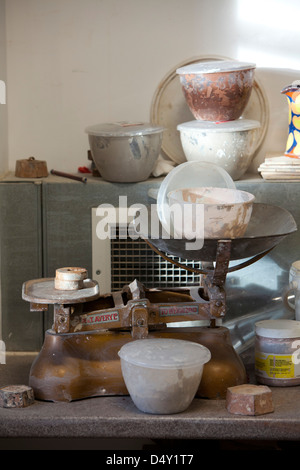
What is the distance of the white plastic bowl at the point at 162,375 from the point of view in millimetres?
2125

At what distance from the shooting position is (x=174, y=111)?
10.8 ft

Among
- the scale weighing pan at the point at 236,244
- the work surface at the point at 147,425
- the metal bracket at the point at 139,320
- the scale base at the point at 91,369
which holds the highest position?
the scale weighing pan at the point at 236,244

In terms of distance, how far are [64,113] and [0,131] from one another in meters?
0.35

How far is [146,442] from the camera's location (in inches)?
121

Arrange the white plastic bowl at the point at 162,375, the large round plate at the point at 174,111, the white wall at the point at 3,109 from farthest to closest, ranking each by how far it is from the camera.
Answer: the large round plate at the point at 174,111 < the white wall at the point at 3,109 < the white plastic bowl at the point at 162,375

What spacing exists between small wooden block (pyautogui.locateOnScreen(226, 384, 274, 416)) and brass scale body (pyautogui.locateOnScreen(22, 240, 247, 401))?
0.12m

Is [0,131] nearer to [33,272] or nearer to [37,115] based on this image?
[37,115]

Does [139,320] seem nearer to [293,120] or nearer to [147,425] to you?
[147,425]

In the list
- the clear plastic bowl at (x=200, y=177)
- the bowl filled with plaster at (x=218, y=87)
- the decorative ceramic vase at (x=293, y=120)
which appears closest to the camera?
the clear plastic bowl at (x=200, y=177)

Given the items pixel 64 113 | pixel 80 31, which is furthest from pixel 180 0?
pixel 64 113

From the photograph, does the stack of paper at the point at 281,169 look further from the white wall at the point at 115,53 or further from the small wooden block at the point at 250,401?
the small wooden block at the point at 250,401

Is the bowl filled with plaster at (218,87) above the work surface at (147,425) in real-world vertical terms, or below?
above

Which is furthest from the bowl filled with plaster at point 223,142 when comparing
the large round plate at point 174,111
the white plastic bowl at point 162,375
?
the white plastic bowl at point 162,375

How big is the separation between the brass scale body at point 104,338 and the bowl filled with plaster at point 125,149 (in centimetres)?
68
